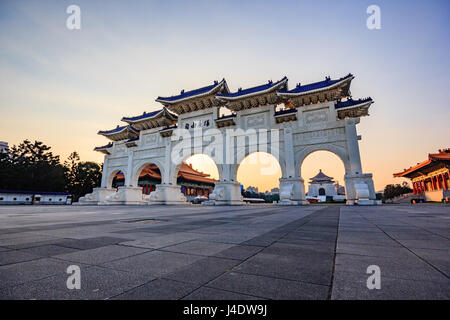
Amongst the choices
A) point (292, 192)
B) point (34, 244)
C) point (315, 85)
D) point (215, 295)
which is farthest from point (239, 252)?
point (315, 85)

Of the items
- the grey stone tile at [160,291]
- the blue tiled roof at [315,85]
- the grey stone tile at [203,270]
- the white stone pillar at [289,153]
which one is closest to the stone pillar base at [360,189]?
the white stone pillar at [289,153]

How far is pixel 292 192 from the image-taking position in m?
16.4

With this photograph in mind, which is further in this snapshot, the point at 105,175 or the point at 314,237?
the point at 105,175

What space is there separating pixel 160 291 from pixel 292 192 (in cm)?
1625

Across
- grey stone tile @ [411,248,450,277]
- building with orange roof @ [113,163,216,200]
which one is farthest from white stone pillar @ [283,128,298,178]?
building with orange roof @ [113,163,216,200]

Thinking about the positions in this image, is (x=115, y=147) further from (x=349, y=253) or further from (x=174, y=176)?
(x=349, y=253)

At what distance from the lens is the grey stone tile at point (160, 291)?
1.16 meters

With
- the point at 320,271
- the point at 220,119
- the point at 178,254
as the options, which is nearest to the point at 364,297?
the point at 320,271

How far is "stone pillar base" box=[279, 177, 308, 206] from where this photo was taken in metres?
16.4

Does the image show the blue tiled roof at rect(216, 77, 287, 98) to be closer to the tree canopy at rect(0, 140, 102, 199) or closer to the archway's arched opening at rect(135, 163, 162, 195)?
the archway's arched opening at rect(135, 163, 162, 195)

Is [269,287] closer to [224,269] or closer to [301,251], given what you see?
[224,269]

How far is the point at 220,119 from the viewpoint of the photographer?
2042 cm

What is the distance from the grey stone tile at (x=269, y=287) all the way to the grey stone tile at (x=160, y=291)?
0.18 m
